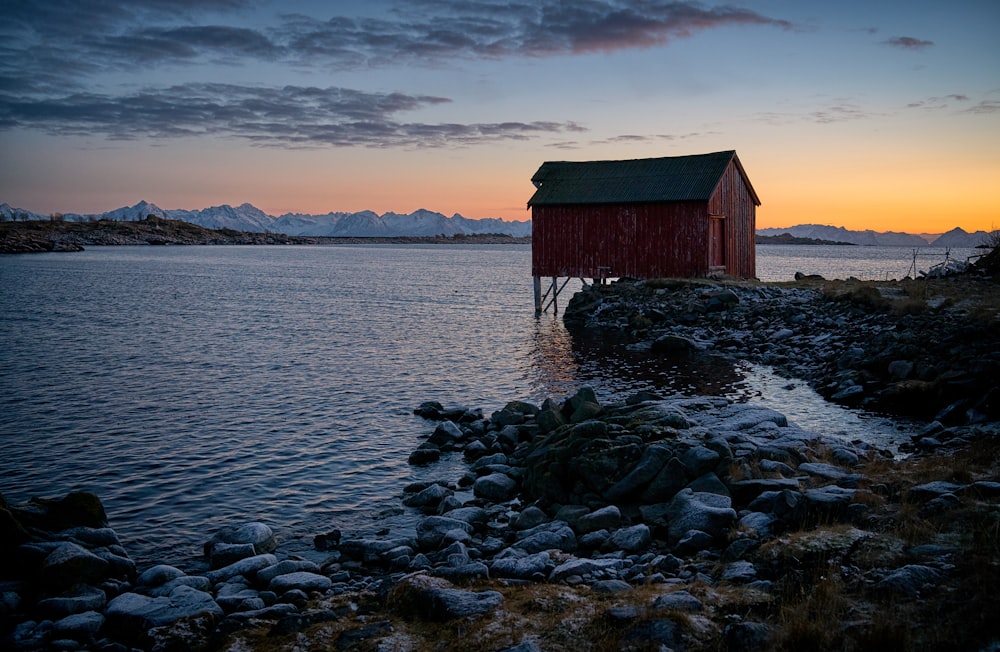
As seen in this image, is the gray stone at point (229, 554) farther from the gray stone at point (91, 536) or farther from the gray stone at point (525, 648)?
the gray stone at point (525, 648)

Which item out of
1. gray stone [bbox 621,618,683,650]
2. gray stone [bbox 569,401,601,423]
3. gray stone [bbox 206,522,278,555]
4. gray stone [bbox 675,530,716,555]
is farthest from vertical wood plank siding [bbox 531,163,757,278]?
gray stone [bbox 621,618,683,650]

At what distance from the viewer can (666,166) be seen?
129 feet

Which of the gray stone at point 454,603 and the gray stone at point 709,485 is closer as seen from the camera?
the gray stone at point 454,603

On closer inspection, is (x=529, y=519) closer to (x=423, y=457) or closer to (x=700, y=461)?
(x=700, y=461)

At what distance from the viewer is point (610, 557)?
909cm

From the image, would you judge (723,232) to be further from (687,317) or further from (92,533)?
(92,533)

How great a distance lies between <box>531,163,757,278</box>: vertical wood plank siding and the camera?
121ft

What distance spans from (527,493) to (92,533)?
262 inches

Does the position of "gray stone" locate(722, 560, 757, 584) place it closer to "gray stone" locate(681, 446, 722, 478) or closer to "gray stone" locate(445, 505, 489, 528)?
"gray stone" locate(681, 446, 722, 478)

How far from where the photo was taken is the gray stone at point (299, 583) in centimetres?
895

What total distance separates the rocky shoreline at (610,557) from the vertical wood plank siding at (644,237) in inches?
852

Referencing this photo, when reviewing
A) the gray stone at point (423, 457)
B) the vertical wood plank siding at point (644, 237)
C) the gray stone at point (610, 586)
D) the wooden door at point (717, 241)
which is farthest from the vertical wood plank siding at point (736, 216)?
the gray stone at point (610, 586)

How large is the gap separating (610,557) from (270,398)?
1426 centimetres

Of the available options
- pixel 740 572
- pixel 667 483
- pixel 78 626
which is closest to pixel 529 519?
pixel 667 483
